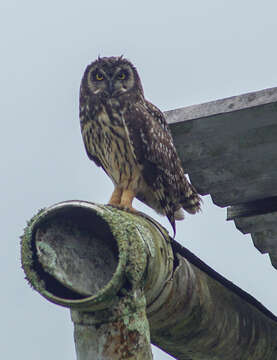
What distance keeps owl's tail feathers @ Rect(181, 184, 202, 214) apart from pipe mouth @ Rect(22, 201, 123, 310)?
9.24 feet

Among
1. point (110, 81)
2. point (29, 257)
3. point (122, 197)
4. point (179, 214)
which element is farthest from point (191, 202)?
point (29, 257)

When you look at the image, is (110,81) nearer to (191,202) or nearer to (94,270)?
(191,202)

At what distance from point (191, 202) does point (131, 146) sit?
2.30 feet

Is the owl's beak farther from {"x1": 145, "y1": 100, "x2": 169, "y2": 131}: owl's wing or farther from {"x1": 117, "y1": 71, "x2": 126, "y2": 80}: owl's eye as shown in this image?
{"x1": 145, "y1": 100, "x2": 169, "y2": 131}: owl's wing

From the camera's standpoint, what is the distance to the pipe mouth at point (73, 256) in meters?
2.75

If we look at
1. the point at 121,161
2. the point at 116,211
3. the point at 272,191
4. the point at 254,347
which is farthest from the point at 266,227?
the point at 116,211

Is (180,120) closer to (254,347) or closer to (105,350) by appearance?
(254,347)

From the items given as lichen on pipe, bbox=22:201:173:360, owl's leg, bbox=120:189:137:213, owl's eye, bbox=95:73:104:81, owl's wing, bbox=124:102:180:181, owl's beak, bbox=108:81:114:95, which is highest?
owl's eye, bbox=95:73:104:81

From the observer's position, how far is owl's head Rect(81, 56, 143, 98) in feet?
19.2

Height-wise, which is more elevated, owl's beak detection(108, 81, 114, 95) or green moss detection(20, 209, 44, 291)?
owl's beak detection(108, 81, 114, 95)

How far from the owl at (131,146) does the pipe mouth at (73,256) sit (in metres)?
2.39

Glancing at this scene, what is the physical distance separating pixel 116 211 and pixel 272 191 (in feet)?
7.76

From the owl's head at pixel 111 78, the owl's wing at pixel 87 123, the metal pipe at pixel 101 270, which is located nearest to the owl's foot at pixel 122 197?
the owl's wing at pixel 87 123

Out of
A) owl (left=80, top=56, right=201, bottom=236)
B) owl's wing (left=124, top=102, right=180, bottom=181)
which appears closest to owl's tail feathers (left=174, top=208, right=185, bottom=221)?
owl (left=80, top=56, right=201, bottom=236)
